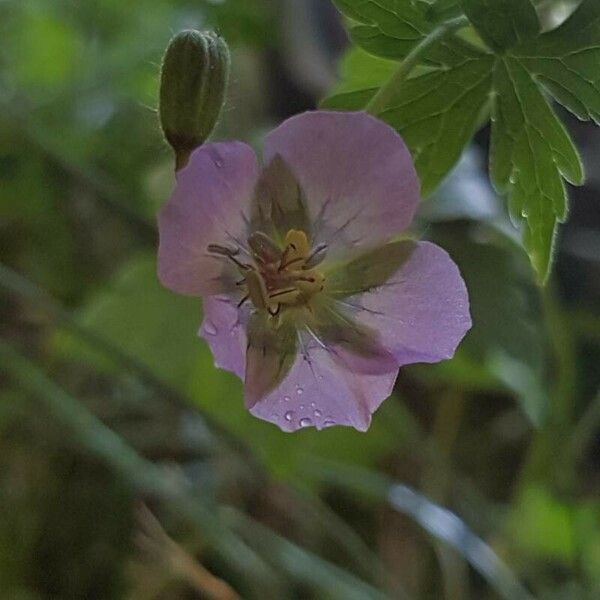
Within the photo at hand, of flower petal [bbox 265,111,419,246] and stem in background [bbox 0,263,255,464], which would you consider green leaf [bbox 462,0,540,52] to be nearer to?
flower petal [bbox 265,111,419,246]

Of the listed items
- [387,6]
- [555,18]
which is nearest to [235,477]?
[555,18]

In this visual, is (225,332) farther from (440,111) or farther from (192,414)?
(192,414)

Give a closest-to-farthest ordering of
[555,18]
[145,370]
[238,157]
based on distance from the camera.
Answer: [238,157], [555,18], [145,370]

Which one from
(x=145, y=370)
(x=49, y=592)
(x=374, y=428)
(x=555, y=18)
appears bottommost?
(x=49, y=592)

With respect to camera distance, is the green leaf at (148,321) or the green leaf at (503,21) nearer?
the green leaf at (503,21)

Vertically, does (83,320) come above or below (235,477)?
above

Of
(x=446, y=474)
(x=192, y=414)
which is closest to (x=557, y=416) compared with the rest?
(x=446, y=474)

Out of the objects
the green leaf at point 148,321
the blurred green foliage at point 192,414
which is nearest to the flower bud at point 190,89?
the blurred green foliage at point 192,414

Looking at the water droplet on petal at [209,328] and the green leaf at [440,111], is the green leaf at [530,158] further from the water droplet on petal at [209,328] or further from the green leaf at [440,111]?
the water droplet on petal at [209,328]

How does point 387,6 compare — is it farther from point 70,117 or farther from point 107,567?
point 70,117
